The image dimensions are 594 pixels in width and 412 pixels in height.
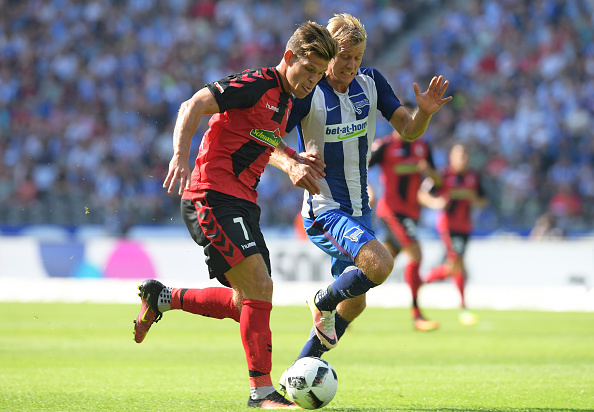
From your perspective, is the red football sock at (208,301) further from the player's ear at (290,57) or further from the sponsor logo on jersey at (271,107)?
the player's ear at (290,57)

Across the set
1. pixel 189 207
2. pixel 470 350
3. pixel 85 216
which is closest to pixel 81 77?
pixel 85 216

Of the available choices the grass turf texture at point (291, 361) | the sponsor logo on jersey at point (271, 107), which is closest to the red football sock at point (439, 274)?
the grass turf texture at point (291, 361)

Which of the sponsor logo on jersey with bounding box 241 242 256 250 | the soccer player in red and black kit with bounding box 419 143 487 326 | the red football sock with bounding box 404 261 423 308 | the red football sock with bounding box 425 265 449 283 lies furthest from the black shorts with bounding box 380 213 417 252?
the sponsor logo on jersey with bounding box 241 242 256 250

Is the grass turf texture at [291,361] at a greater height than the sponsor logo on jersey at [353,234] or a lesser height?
lesser

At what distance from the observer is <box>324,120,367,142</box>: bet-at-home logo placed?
231 inches

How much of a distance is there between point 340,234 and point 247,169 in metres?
0.83

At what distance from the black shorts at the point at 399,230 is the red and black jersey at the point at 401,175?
8 cm

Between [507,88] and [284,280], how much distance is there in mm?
8721

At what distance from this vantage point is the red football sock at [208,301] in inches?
226

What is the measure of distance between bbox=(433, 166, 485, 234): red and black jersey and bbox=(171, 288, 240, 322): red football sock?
6.74 metres

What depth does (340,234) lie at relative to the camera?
563 centimetres

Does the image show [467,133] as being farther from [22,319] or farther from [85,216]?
[22,319]

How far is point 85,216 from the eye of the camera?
17.4m

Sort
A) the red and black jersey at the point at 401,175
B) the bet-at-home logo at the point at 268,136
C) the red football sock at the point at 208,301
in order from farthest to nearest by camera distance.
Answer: the red and black jersey at the point at 401,175 → the red football sock at the point at 208,301 → the bet-at-home logo at the point at 268,136
